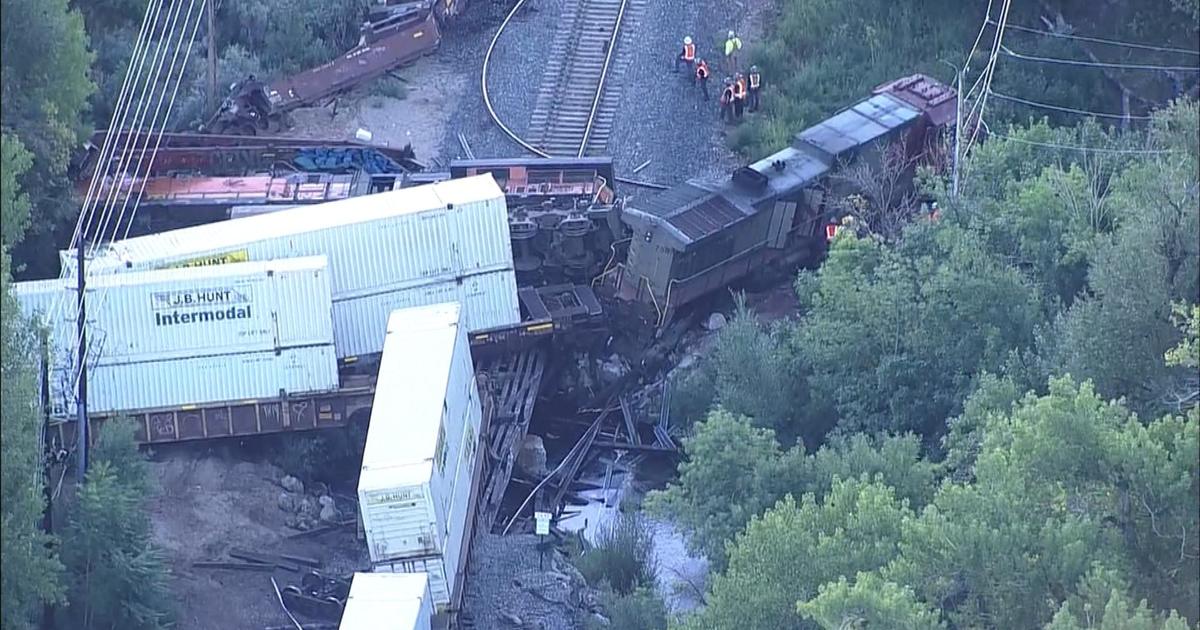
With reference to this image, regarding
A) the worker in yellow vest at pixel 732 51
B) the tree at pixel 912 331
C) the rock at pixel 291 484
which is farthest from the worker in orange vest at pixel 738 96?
the rock at pixel 291 484

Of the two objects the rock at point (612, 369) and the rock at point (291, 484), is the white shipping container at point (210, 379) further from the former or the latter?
the rock at point (612, 369)

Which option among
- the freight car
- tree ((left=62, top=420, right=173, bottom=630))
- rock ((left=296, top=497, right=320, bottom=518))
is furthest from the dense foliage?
tree ((left=62, top=420, right=173, bottom=630))

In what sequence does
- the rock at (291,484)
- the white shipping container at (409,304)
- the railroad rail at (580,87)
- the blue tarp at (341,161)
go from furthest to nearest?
the railroad rail at (580,87) → the blue tarp at (341,161) → the white shipping container at (409,304) → the rock at (291,484)

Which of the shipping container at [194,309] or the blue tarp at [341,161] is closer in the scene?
the shipping container at [194,309]

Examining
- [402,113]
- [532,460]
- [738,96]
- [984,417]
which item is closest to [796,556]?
[984,417]

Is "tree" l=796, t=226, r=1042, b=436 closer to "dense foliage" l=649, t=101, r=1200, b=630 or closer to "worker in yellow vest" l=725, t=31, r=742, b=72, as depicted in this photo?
"dense foliage" l=649, t=101, r=1200, b=630

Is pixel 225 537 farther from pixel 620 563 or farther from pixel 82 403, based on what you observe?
pixel 620 563
